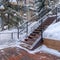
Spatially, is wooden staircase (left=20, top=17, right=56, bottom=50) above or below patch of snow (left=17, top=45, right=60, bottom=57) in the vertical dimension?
above

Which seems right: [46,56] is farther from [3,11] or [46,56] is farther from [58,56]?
[3,11]

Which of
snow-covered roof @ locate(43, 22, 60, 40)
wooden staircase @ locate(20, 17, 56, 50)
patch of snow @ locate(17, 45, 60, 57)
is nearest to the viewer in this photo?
patch of snow @ locate(17, 45, 60, 57)

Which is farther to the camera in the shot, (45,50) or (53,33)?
(53,33)

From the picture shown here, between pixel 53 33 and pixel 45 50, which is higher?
pixel 53 33

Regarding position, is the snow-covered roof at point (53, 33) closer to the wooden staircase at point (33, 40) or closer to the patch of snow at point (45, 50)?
the wooden staircase at point (33, 40)

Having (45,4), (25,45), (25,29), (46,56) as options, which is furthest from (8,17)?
(46,56)

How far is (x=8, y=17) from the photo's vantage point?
17.2 m

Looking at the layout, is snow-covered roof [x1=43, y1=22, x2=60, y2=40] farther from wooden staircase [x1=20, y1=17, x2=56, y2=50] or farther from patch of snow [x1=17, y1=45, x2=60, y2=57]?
patch of snow [x1=17, y1=45, x2=60, y2=57]

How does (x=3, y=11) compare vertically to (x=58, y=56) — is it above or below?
above

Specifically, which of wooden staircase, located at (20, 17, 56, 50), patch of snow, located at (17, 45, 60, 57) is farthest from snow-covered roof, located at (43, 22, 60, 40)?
patch of snow, located at (17, 45, 60, 57)

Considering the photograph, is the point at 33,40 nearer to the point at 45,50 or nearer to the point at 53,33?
the point at 53,33

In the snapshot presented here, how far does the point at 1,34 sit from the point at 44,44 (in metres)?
6.66

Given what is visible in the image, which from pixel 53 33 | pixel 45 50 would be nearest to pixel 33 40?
pixel 53 33

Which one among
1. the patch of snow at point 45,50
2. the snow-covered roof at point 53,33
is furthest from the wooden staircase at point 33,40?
the snow-covered roof at point 53,33
